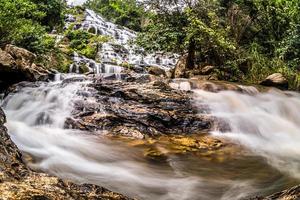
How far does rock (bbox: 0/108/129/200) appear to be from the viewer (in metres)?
2.59

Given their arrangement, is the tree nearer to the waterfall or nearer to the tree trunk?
the tree trunk

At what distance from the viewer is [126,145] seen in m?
7.29

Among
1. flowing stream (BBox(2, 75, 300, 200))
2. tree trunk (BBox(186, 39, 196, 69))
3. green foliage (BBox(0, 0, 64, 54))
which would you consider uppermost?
green foliage (BBox(0, 0, 64, 54))

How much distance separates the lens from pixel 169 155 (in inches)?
267

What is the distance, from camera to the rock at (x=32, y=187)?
2.59 m

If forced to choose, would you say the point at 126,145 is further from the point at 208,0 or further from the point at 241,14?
the point at 241,14

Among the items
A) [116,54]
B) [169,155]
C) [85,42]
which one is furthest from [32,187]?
[85,42]

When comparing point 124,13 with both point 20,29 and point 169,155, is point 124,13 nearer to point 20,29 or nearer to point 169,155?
point 20,29

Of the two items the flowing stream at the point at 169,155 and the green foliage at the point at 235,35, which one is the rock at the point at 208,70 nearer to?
the green foliage at the point at 235,35

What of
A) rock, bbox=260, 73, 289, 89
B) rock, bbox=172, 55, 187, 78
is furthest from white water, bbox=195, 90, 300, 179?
rock, bbox=172, 55, 187, 78

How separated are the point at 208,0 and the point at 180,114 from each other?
848cm

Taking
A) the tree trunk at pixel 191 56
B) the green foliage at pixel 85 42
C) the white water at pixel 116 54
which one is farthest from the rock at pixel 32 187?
the green foliage at pixel 85 42

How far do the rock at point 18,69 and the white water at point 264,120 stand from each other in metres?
5.75

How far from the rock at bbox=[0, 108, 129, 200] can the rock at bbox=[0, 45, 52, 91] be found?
846 centimetres
